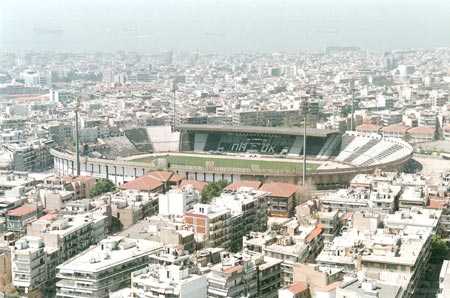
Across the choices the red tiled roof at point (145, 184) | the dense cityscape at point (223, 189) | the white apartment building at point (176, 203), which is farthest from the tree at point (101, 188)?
the white apartment building at point (176, 203)

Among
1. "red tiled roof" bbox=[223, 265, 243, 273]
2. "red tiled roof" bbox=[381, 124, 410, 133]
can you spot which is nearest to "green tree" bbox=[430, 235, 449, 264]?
"red tiled roof" bbox=[223, 265, 243, 273]

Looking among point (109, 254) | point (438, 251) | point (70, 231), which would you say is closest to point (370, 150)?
point (438, 251)

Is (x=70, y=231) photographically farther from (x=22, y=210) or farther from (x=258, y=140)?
(x=258, y=140)

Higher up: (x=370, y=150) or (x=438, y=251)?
(x=370, y=150)

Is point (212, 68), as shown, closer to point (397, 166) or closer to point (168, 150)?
point (168, 150)

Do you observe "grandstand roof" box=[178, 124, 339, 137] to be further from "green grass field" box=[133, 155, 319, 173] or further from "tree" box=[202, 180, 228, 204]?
"tree" box=[202, 180, 228, 204]

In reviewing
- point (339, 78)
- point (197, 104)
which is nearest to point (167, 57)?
point (339, 78)

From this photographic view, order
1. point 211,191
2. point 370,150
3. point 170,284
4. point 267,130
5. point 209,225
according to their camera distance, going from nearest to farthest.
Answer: point 170,284 → point 209,225 → point 211,191 → point 370,150 → point 267,130
